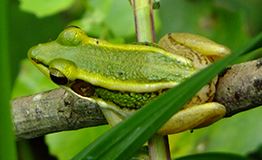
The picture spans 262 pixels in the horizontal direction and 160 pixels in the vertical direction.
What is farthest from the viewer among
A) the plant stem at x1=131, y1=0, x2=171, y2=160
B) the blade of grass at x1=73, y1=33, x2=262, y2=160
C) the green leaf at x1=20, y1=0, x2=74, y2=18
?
the green leaf at x1=20, y1=0, x2=74, y2=18

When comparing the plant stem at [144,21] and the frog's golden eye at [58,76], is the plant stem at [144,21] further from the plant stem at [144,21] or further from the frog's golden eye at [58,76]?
the frog's golden eye at [58,76]

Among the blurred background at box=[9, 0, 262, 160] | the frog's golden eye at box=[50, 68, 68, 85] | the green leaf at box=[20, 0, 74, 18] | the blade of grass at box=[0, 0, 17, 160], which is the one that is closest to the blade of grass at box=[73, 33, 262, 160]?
the blade of grass at box=[0, 0, 17, 160]

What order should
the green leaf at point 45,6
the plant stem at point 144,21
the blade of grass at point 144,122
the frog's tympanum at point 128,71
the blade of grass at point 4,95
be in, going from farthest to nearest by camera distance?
the green leaf at point 45,6 → the plant stem at point 144,21 → the frog's tympanum at point 128,71 → the blade of grass at point 144,122 → the blade of grass at point 4,95

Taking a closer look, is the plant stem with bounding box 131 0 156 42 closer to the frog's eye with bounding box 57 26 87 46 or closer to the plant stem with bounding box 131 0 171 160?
the plant stem with bounding box 131 0 171 160

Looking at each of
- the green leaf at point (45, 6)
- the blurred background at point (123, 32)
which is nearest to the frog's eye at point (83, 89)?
the blurred background at point (123, 32)

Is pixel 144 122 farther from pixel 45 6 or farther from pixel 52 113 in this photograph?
pixel 45 6

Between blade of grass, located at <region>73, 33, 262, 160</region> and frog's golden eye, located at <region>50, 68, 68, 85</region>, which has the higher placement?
frog's golden eye, located at <region>50, 68, 68, 85</region>
